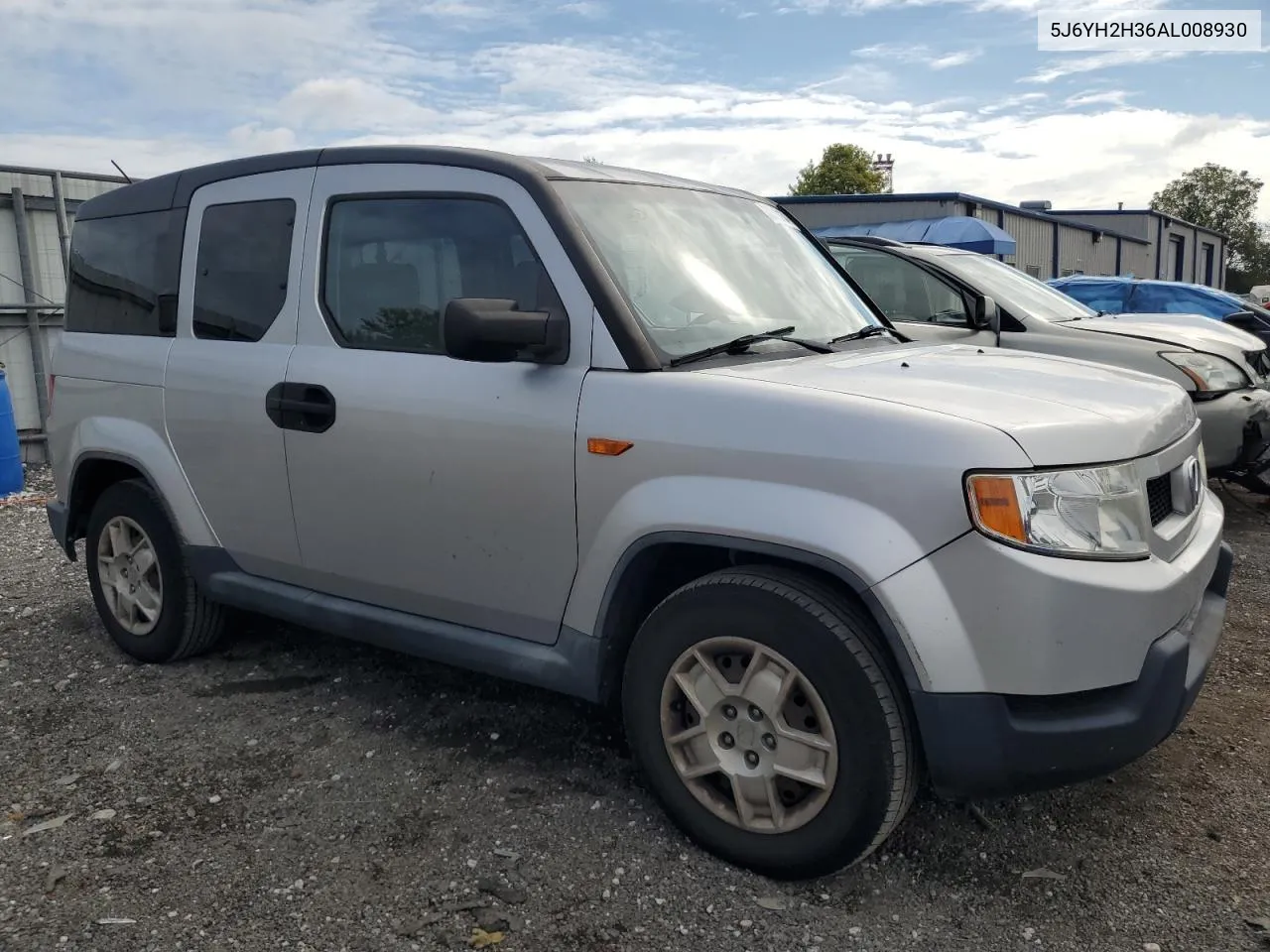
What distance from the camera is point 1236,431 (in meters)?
6.00

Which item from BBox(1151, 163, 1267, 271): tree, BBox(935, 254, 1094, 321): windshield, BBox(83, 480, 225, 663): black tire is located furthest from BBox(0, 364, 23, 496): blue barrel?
BBox(1151, 163, 1267, 271): tree

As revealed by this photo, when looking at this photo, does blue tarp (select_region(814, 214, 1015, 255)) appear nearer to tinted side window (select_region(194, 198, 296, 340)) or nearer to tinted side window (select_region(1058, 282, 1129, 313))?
tinted side window (select_region(1058, 282, 1129, 313))

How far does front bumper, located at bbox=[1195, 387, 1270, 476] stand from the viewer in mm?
5961

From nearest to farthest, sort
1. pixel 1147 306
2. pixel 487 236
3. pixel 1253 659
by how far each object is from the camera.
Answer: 1. pixel 487 236
2. pixel 1253 659
3. pixel 1147 306

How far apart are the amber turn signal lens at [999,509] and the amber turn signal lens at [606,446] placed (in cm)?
90

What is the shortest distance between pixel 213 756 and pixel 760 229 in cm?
261


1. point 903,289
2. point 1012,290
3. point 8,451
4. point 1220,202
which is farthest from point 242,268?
point 1220,202

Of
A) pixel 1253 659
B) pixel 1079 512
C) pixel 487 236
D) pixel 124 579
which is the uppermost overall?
pixel 487 236

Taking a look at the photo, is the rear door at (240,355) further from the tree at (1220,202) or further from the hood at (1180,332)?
the tree at (1220,202)

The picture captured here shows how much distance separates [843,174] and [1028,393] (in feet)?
183

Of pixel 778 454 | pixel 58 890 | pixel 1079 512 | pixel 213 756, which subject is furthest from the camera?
pixel 213 756

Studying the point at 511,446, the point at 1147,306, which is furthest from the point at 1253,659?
the point at 1147,306

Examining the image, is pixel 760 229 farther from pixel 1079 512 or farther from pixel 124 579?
pixel 124 579

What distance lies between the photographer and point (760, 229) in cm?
378
